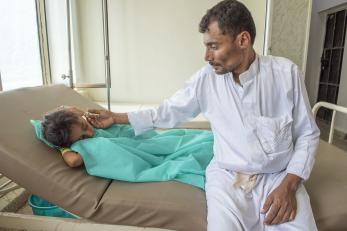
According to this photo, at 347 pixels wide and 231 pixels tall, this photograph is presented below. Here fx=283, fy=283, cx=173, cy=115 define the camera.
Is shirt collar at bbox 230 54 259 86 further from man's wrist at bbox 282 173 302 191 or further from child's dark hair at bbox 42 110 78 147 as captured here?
child's dark hair at bbox 42 110 78 147

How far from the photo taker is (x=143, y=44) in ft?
10.1

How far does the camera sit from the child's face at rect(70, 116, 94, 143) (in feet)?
4.14

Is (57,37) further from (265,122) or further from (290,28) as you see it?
(265,122)

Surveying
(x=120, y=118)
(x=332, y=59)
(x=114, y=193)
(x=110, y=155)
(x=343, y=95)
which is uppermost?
(x=332, y=59)

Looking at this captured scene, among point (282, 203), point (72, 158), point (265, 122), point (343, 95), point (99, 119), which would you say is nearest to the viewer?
point (282, 203)

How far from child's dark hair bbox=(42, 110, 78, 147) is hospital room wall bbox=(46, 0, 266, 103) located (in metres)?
1.83

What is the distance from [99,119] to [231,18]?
32.3 inches

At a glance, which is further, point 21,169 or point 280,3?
point 280,3

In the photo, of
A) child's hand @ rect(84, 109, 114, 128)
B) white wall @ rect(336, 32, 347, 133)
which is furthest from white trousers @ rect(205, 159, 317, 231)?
white wall @ rect(336, 32, 347, 133)

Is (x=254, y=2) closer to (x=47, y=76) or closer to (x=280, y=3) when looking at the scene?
(x=280, y=3)

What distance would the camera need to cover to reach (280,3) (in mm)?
2381

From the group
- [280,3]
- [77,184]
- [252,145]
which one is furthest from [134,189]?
[280,3]

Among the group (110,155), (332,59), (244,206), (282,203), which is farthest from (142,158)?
(332,59)

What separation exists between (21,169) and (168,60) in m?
2.24
